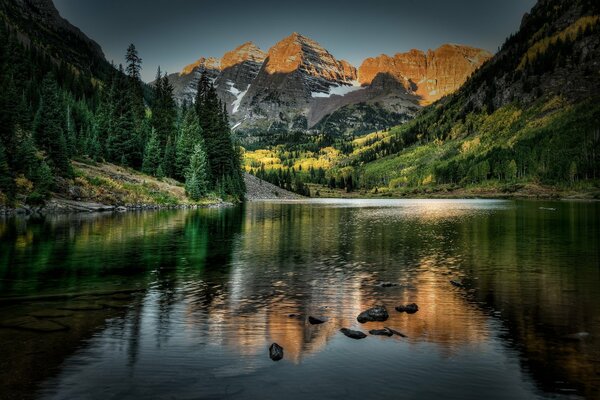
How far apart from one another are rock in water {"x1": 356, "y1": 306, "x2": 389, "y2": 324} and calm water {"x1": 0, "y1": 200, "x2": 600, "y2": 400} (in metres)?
0.54

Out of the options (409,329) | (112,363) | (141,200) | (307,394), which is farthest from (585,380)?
(141,200)

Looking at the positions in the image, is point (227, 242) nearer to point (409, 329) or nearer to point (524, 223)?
point (409, 329)

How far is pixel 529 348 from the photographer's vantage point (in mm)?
17078

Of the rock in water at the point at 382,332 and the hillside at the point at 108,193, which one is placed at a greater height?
the hillside at the point at 108,193

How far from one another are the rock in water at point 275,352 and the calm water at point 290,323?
493 mm

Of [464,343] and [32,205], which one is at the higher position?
[32,205]

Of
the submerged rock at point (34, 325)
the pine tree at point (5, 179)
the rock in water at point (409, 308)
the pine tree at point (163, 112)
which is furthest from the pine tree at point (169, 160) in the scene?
the rock in water at point (409, 308)

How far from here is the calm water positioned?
13930mm

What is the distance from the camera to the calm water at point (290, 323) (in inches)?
548

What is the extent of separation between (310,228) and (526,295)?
1831 inches

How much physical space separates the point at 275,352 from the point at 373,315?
6855 millimetres

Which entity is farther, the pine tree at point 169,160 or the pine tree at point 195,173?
the pine tree at point 169,160

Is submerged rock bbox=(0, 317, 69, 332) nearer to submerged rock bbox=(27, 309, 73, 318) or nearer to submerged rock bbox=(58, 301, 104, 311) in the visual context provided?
submerged rock bbox=(27, 309, 73, 318)

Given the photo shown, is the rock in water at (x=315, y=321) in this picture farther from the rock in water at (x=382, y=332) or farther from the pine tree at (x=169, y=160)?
the pine tree at (x=169, y=160)
